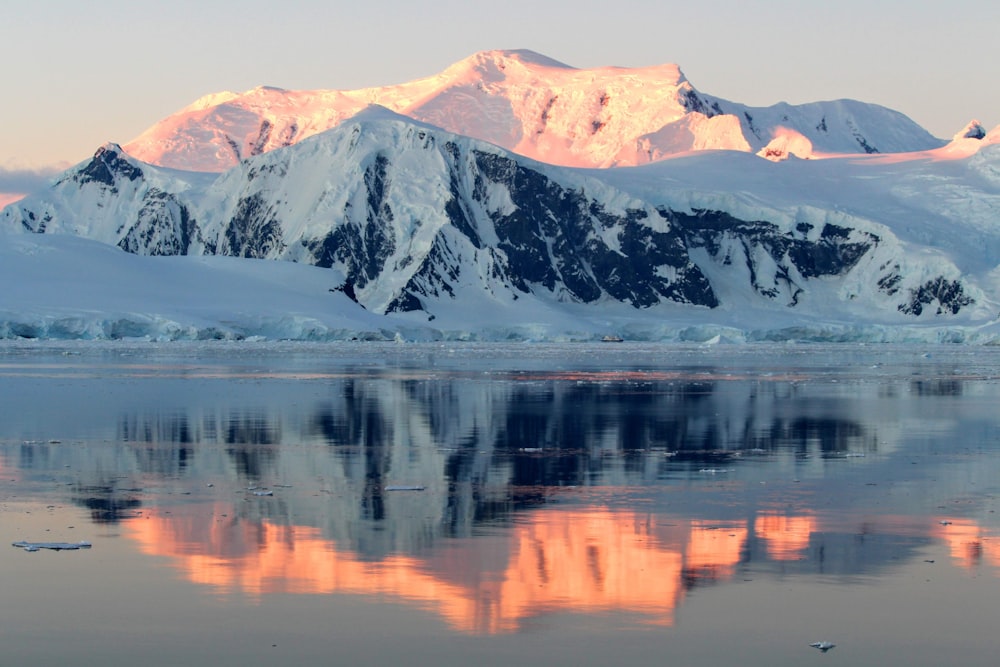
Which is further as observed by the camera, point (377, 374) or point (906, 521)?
point (377, 374)

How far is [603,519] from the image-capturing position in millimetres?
16344

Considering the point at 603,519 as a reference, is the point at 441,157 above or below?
above

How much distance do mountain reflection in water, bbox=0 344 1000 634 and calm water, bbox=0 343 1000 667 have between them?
0.06 metres

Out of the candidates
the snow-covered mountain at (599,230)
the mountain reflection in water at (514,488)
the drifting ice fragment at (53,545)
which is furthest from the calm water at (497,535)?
the snow-covered mountain at (599,230)

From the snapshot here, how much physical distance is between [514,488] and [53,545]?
6.41 meters

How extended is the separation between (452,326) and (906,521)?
111 metres

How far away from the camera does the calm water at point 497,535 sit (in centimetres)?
1092

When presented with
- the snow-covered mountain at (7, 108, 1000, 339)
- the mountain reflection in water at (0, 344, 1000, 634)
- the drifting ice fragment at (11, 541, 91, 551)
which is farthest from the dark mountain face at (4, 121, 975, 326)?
the drifting ice fragment at (11, 541, 91, 551)

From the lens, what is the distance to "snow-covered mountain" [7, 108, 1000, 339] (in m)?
138

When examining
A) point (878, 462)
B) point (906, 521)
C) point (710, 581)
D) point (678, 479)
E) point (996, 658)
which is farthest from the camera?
point (878, 462)

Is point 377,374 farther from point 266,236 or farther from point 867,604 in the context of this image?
point 266,236

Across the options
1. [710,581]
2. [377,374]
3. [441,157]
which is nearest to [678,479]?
[710,581]

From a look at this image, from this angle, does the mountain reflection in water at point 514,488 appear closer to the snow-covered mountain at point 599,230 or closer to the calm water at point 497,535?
the calm water at point 497,535

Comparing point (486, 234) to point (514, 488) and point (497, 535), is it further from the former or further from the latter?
point (497, 535)
